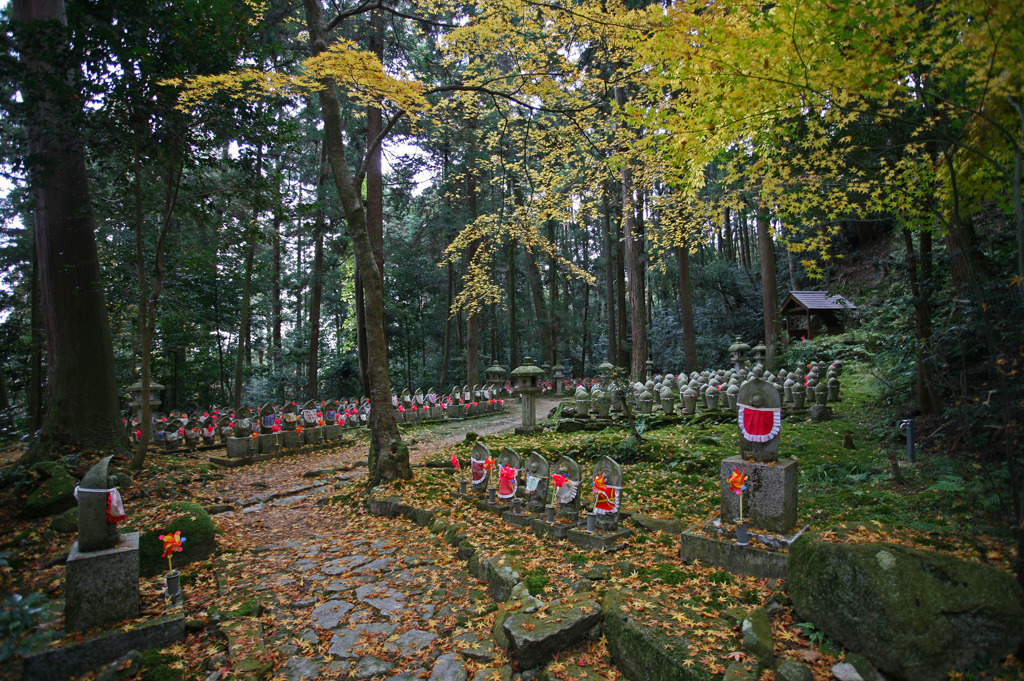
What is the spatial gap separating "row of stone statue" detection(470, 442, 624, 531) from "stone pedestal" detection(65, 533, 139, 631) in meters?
3.89

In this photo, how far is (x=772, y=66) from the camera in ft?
13.2

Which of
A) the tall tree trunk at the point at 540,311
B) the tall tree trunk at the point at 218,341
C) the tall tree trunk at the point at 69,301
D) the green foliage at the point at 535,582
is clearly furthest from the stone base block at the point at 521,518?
the tall tree trunk at the point at 540,311

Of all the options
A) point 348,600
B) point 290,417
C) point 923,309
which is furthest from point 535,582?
point 290,417

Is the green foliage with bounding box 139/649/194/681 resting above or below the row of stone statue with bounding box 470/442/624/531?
below

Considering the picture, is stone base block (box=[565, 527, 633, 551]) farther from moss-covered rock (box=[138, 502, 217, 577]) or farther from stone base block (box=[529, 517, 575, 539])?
moss-covered rock (box=[138, 502, 217, 577])

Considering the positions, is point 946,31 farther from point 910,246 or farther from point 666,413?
point 666,413

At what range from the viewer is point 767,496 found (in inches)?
175

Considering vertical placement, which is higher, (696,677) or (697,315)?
(697,315)

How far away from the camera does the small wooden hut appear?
18.5 metres

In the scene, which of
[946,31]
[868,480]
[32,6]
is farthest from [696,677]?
[32,6]

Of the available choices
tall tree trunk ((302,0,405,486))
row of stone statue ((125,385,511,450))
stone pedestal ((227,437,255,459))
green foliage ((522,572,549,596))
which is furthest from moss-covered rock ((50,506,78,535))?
green foliage ((522,572,549,596))

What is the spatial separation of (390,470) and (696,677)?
5.90 metres

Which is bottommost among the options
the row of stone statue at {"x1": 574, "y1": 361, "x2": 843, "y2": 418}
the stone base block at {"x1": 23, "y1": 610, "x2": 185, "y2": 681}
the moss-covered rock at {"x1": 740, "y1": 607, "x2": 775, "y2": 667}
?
the stone base block at {"x1": 23, "y1": 610, "x2": 185, "y2": 681}

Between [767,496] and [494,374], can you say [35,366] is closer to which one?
[494,374]
